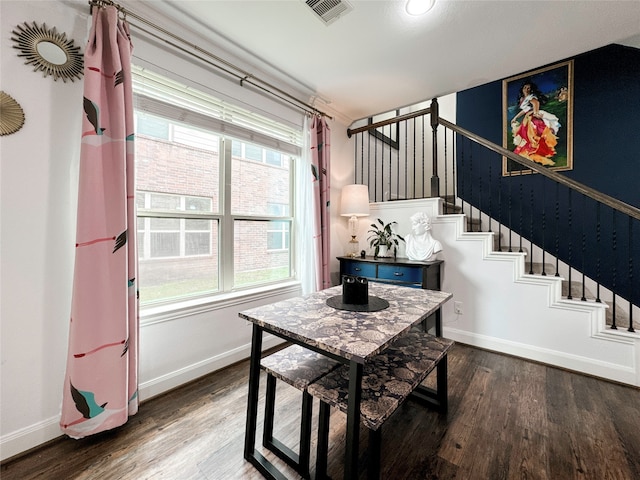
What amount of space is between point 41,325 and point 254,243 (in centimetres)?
149

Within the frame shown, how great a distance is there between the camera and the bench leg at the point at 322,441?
1.12 m

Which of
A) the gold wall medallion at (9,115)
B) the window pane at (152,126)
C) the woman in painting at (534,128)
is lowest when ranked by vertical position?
the gold wall medallion at (9,115)

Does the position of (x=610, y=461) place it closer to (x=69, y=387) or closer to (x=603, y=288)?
(x=603, y=288)

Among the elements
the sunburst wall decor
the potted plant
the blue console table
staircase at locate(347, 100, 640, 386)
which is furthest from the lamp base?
the sunburst wall decor

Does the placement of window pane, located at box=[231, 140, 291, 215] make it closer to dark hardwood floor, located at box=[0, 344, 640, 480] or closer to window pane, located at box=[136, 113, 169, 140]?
window pane, located at box=[136, 113, 169, 140]

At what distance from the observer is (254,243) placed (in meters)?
2.55

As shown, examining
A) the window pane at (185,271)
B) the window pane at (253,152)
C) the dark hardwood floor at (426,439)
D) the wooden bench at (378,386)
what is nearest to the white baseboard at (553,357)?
the dark hardwood floor at (426,439)

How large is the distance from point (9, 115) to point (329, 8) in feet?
6.26

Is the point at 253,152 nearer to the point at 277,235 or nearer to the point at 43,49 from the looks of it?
the point at 277,235

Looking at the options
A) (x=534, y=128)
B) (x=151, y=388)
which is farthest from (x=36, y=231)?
(x=534, y=128)

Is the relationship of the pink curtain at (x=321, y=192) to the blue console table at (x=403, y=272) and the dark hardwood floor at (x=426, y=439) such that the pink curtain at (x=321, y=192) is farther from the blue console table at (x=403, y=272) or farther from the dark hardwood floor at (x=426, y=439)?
the dark hardwood floor at (x=426, y=439)

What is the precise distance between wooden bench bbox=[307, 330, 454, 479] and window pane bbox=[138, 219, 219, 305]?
143 cm

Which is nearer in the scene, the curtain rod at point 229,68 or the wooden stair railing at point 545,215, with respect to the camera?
the curtain rod at point 229,68

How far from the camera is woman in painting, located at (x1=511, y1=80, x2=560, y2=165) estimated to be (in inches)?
124
